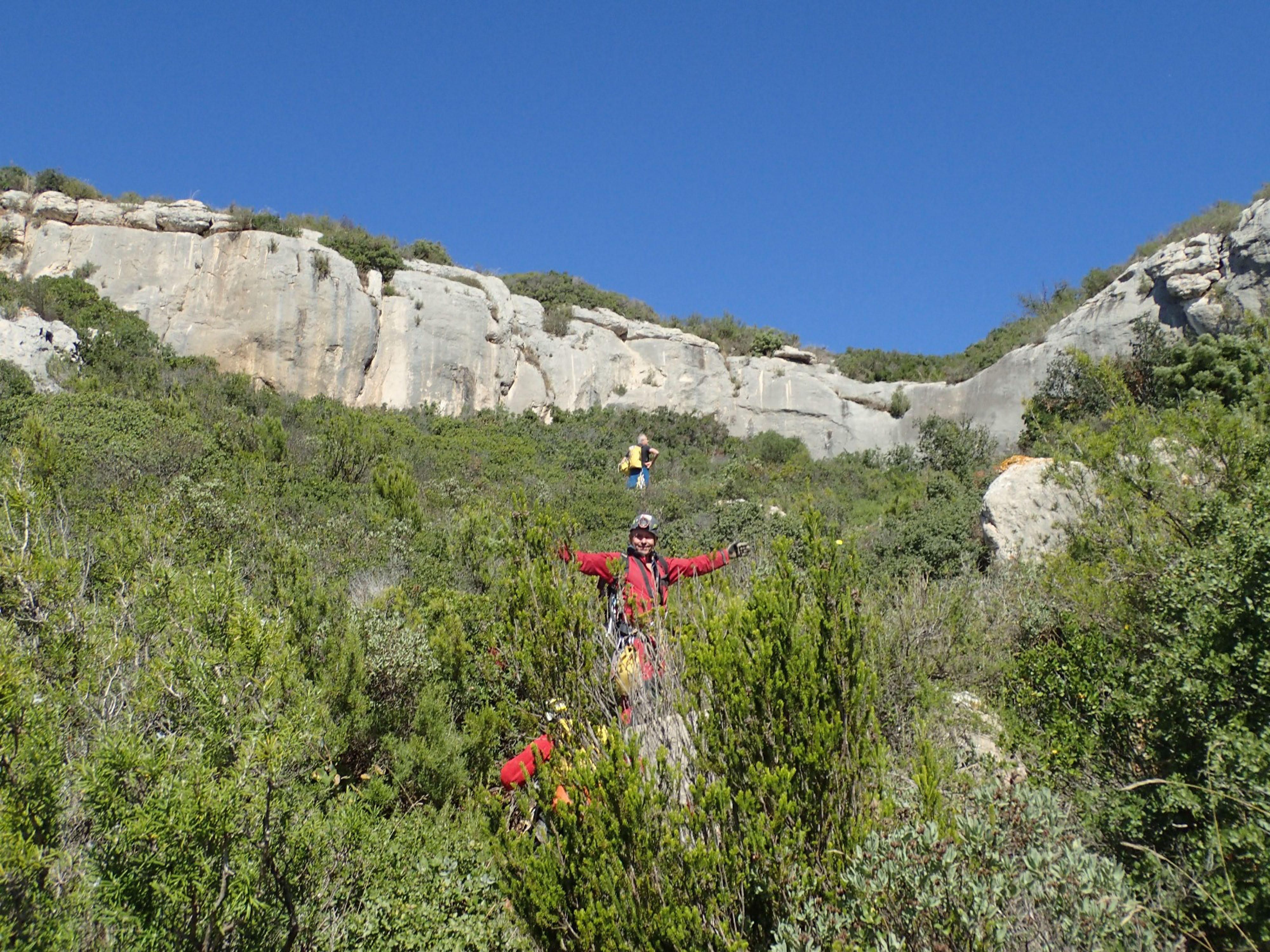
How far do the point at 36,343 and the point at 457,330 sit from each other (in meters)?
9.79

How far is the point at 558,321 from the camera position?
24875mm

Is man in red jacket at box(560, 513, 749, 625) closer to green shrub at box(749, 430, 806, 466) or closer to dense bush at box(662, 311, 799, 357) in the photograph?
green shrub at box(749, 430, 806, 466)

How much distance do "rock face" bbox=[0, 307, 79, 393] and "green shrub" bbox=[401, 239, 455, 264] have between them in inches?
440

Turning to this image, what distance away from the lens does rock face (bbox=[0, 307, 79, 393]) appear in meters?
14.5

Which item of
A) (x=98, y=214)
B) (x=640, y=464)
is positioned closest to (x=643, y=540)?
(x=640, y=464)

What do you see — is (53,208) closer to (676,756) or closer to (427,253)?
(427,253)

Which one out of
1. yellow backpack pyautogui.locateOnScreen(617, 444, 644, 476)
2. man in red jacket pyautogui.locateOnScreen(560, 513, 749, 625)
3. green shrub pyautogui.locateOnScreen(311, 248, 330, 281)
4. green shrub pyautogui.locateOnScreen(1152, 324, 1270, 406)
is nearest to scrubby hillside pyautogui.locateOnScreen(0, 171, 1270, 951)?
man in red jacket pyautogui.locateOnScreen(560, 513, 749, 625)

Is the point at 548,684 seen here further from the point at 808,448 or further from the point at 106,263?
the point at 106,263

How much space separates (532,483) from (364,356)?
9.12 metres

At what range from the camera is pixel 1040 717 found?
4.55m

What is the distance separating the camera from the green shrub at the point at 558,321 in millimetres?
24766

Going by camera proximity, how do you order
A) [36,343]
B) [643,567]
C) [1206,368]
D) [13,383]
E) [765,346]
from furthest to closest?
[765,346]
[36,343]
[1206,368]
[13,383]
[643,567]

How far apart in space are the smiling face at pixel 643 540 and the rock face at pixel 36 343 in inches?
522

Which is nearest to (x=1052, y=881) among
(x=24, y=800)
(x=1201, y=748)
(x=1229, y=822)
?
(x=1229, y=822)
